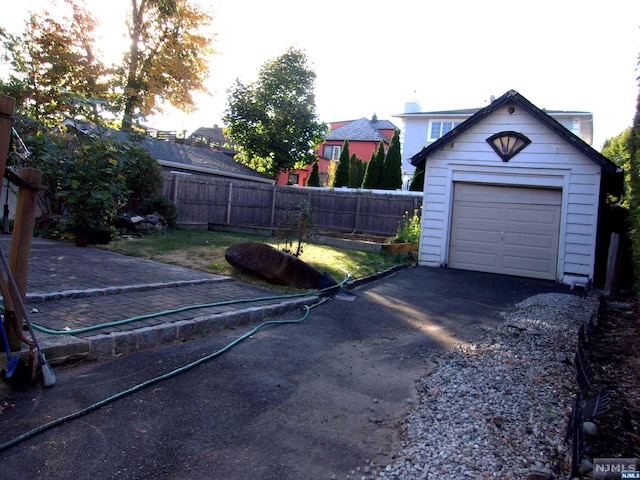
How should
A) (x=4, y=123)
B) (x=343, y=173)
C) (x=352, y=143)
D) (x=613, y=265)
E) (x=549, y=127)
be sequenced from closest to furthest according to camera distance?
(x=4, y=123) < (x=613, y=265) < (x=549, y=127) < (x=343, y=173) < (x=352, y=143)

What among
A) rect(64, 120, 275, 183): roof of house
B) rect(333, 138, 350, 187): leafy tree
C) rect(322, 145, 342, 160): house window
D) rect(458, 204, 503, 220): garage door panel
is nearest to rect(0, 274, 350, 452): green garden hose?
rect(458, 204, 503, 220): garage door panel

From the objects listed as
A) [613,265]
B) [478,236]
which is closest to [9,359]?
[613,265]

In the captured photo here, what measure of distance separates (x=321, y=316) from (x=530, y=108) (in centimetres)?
823

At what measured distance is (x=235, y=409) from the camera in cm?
363

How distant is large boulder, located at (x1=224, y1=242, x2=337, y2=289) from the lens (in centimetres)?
812

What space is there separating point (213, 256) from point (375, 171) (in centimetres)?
1981

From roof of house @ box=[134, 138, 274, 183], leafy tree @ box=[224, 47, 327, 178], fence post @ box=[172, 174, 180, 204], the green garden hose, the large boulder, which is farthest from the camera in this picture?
leafy tree @ box=[224, 47, 327, 178]

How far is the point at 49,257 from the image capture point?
28.0ft

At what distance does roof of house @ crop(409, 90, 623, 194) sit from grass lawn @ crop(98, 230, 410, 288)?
326cm

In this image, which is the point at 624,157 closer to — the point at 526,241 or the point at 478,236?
the point at 526,241

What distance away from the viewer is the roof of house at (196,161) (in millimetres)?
21469

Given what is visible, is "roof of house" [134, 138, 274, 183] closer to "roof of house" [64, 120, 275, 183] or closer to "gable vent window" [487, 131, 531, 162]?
"roof of house" [64, 120, 275, 183]

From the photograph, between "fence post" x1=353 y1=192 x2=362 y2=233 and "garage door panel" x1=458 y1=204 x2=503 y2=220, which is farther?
"fence post" x1=353 y1=192 x2=362 y2=233

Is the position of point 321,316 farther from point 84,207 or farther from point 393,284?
point 84,207
